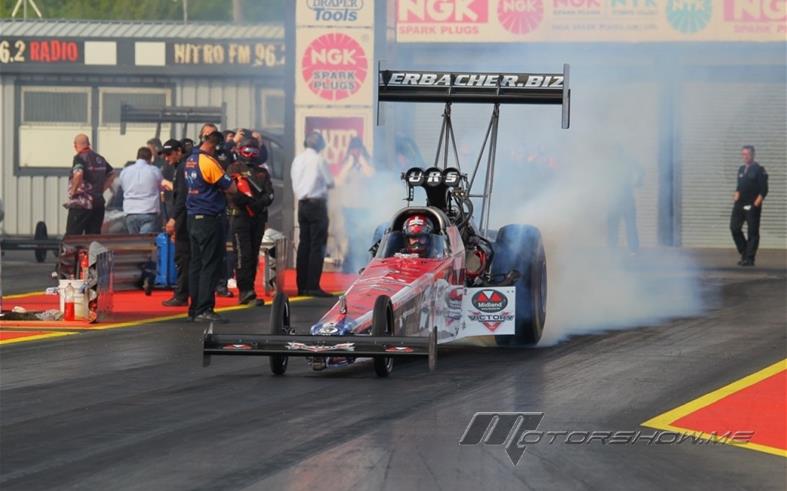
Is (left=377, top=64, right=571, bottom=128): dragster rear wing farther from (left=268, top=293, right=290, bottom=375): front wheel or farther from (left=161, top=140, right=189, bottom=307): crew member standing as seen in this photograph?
(left=161, top=140, right=189, bottom=307): crew member standing

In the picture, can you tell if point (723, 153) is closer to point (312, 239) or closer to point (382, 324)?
point (312, 239)

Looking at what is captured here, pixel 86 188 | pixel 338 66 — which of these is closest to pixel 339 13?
pixel 338 66

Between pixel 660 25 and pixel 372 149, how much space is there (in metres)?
6.86

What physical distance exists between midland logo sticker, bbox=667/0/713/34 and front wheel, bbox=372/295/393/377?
1837 cm

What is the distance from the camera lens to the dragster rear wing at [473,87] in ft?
47.4

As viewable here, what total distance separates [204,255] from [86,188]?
5.27m

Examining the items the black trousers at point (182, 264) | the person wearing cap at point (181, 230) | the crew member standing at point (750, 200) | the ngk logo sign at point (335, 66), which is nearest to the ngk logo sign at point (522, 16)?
the ngk logo sign at point (335, 66)

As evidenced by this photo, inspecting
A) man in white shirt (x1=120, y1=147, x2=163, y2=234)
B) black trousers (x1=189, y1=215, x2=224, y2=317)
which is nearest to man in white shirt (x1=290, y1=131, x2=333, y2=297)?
man in white shirt (x1=120, y1=147, x2=163, y2=234)

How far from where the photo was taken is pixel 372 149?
24.7m

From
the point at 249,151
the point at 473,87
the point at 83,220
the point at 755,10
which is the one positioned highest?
the point at 755,10

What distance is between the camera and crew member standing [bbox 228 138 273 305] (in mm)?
18016

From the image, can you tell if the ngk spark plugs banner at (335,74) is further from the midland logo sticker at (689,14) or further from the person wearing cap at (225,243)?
the midland logo sticker at (689,14)

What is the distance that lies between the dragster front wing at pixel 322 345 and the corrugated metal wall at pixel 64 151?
22.5 metres

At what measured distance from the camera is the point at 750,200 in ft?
84.4
